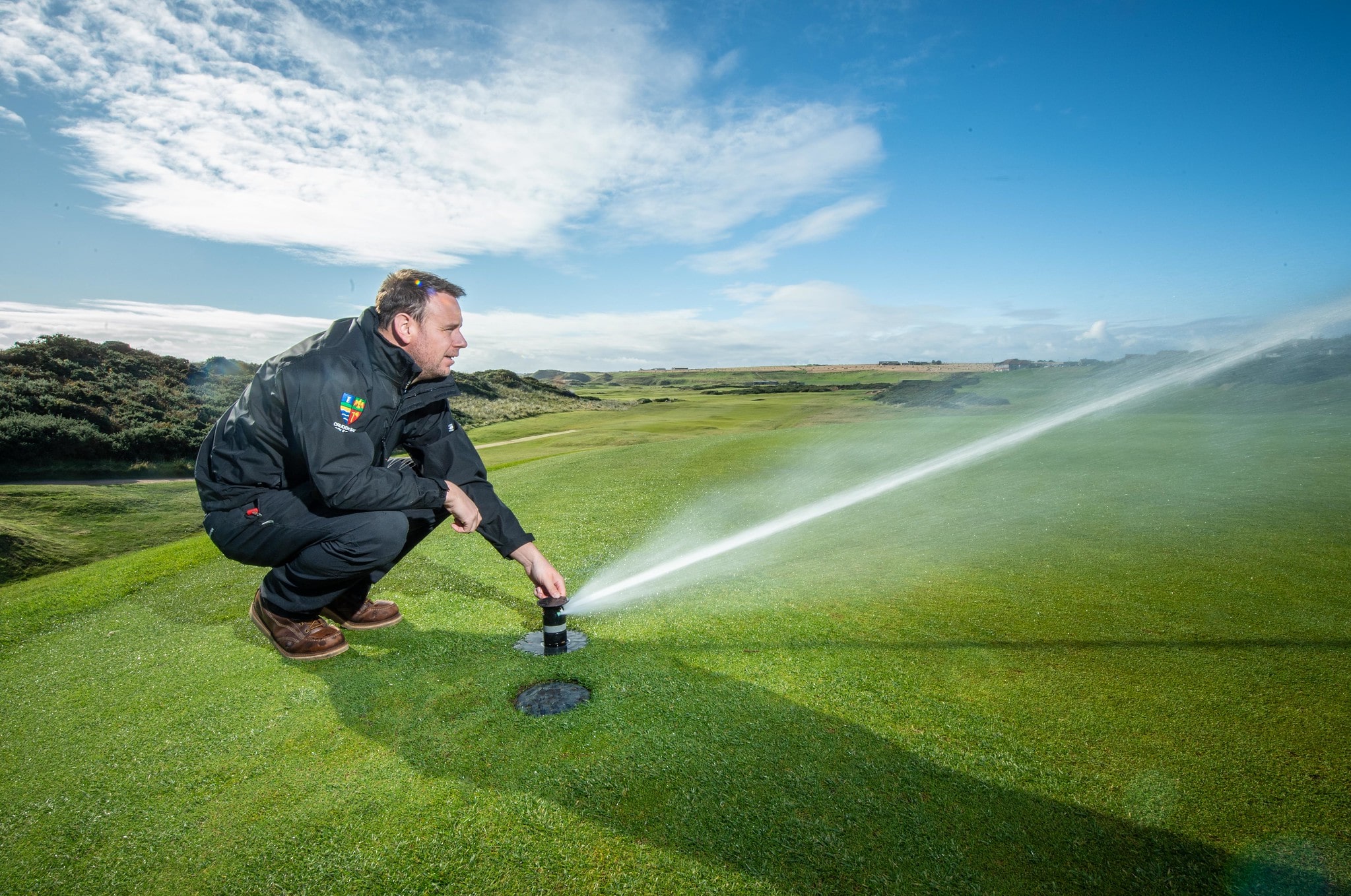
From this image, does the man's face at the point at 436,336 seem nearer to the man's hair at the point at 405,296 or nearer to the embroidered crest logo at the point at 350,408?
the man's hair at the point at 405,296

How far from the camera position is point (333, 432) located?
3.21 metres

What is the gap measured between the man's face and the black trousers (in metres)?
0.99

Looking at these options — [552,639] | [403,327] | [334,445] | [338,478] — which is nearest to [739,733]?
[552,639]

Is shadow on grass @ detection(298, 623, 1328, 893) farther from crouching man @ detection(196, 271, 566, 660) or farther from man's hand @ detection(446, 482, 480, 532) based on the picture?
man's hand @ detection(446, 482, 480, 532)

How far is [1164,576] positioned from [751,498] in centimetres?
507

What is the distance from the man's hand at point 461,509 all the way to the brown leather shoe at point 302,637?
106 centimetres

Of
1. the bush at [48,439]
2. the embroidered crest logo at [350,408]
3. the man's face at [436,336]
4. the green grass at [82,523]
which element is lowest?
the green grass at [82,523]

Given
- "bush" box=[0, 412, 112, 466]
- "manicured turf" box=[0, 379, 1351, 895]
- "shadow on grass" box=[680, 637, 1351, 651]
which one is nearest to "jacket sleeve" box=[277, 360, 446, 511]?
"manicured turf" box=[0, 379, 1351, 895]

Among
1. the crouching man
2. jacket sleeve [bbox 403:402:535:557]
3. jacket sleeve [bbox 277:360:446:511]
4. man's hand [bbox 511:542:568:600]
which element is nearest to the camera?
jacket sleeve [bbox 277:360:446:511]

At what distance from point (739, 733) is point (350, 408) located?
2.74 metres

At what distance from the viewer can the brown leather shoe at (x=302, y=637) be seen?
351cm

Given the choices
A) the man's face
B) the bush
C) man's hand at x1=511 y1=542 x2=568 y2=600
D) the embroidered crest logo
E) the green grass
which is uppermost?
the man's face

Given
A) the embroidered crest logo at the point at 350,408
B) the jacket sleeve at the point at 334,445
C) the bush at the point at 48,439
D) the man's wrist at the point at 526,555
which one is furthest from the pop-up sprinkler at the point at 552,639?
the bush at the point at 48,439

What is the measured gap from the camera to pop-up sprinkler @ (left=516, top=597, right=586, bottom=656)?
335 centimetres
